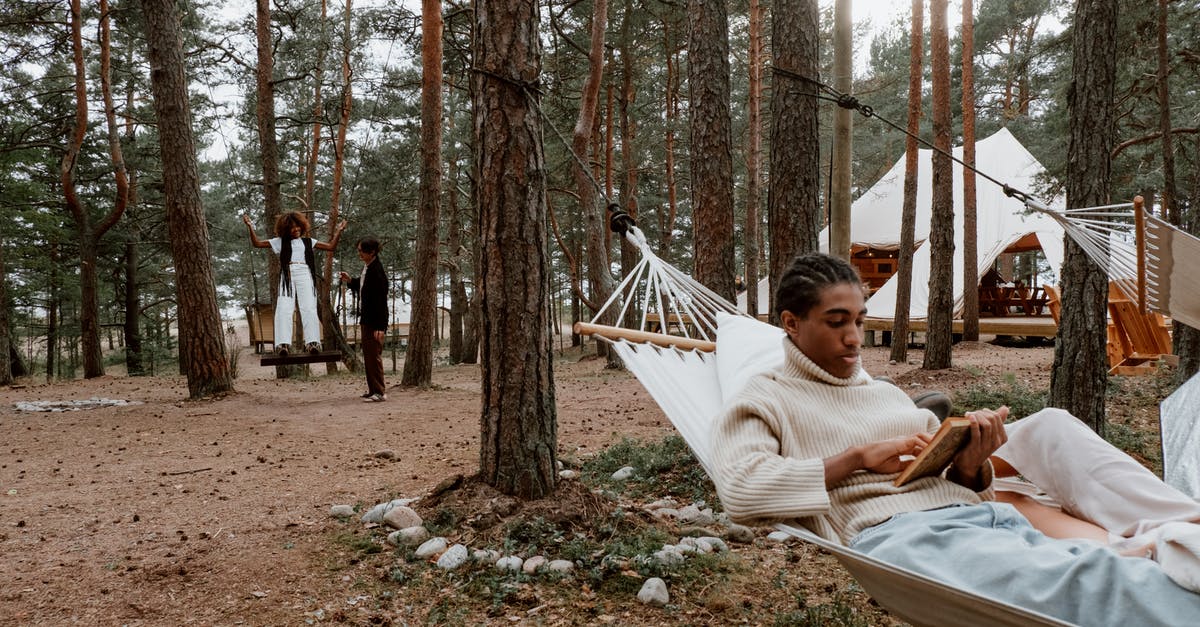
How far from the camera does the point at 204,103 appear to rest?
11000 mm

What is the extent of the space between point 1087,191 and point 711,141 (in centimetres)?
192

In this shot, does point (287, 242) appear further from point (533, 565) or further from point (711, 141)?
point (533, 565)

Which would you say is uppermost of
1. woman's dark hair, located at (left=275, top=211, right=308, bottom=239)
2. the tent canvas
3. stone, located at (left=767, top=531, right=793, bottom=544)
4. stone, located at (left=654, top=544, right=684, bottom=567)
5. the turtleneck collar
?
the tent canvas

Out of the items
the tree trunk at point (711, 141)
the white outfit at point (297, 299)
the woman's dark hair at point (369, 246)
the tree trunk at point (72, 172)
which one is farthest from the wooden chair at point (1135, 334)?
the tree trunk at point (72, 172)

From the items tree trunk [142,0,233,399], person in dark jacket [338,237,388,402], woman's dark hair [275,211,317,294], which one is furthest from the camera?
person in dark jacket [338,237,388,402]

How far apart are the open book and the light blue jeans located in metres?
0.08

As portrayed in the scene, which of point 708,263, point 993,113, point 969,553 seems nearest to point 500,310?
point 969,553

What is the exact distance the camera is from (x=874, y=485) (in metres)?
1.40

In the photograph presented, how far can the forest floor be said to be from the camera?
200cm

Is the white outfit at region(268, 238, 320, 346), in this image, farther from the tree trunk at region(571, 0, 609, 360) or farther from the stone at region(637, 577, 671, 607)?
the stone at region(637, 577, 671, 607)

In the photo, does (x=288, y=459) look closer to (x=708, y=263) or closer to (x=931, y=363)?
(x=708, y=263)

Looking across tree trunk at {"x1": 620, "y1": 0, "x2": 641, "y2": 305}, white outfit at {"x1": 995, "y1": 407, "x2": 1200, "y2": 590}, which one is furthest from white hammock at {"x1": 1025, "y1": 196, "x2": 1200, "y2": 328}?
tree trunk at {"x1": 620, "y1": 0, "x2": 641, "y2": 305}

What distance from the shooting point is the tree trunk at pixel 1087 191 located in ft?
11.1

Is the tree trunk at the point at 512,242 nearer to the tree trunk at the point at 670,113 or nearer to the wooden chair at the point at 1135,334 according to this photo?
the wooden chair at the point at 1135,334
